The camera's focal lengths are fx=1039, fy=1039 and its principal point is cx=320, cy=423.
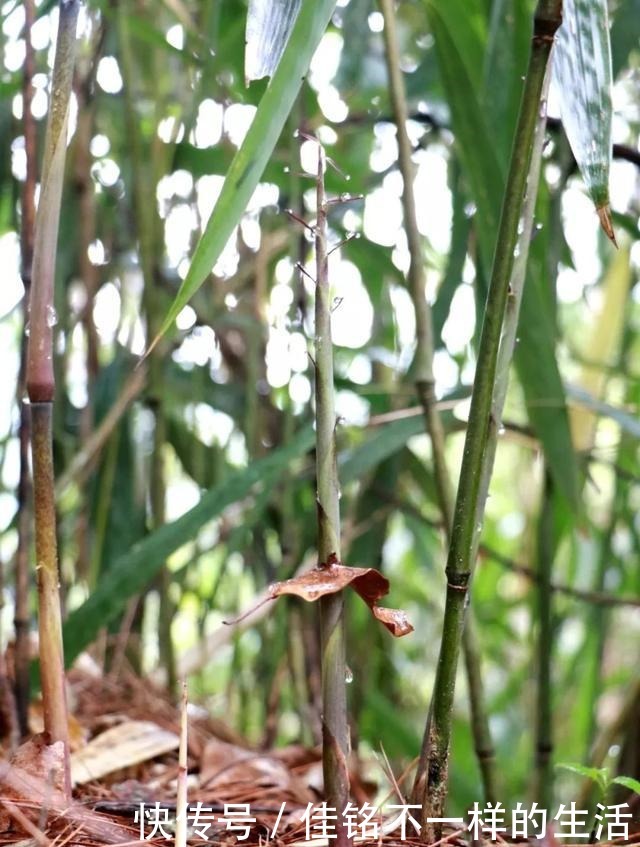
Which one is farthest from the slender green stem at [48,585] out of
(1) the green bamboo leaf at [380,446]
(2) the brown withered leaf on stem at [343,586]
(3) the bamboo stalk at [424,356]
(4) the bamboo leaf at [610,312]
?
(4) the bamboo leaf at [610,312]

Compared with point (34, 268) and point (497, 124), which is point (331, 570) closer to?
point (34, 268)

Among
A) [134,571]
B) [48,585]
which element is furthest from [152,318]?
[48,585]

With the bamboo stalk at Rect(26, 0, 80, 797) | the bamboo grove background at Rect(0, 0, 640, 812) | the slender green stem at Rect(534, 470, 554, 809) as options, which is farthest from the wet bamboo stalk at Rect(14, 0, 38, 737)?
the slender green stem at Rect(534, 470, 554, 809)

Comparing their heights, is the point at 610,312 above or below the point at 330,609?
above

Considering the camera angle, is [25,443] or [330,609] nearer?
[330,609]

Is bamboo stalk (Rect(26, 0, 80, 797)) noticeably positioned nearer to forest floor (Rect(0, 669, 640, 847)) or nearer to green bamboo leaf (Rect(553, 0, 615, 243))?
forest floor (Rect(0, 669, 640, 847))

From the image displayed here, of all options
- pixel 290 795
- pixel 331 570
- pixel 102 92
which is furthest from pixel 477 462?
pixel 102 92

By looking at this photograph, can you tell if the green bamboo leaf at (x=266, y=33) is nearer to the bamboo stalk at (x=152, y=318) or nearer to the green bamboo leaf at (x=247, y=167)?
the green bamboo leaf at (x=247, y=167)

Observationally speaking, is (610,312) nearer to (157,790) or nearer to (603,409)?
(603,409)
